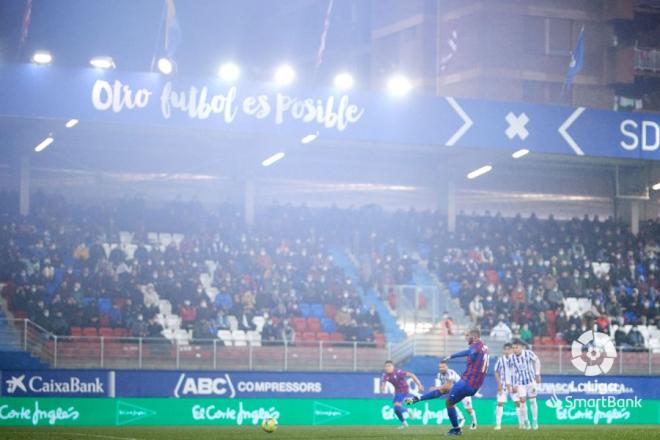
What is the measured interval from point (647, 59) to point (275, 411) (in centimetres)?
3065

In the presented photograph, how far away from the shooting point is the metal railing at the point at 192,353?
35406 millimetres

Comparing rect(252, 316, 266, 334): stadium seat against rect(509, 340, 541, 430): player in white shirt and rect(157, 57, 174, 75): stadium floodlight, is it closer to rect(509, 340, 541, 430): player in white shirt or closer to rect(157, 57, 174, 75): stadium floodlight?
rect(157, 57, 174, 75): stadium floodlight

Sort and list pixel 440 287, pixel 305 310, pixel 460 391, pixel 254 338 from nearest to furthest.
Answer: pixel 460 391 < pixel 254 338 < pixel 305 310 < pixel 440 287

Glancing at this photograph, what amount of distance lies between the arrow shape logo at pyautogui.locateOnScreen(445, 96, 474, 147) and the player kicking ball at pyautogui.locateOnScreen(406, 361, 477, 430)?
10.1m

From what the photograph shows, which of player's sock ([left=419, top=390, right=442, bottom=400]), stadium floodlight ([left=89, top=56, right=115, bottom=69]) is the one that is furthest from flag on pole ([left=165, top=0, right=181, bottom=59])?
player's sock ([left=419, top=390, right=442, bottom=400])

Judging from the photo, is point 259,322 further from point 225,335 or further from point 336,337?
point 336,337

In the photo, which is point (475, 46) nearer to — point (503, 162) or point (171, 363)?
point (503, 162)

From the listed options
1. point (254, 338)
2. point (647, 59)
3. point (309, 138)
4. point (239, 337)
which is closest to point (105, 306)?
point (239, 337)

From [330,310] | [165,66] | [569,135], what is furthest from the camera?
[569,135]

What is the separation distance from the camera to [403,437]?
979 inches

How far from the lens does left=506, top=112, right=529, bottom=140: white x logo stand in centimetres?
4562

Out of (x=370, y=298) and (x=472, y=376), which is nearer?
(x=472, y=376)

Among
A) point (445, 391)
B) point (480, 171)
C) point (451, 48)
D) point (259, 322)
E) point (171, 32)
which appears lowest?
point (445, 391)

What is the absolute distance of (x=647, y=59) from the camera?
59.2 meters
